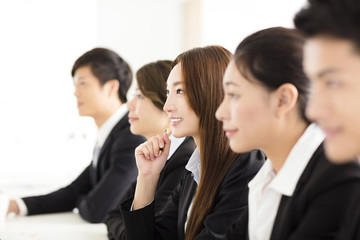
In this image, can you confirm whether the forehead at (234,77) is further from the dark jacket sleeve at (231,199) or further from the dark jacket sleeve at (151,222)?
the dark jacket sleeve at (151,222)

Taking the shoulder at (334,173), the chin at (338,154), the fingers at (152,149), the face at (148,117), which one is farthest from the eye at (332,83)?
the face at (148,117)

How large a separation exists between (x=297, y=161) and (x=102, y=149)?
184 centimetres

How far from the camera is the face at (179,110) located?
1583 mm

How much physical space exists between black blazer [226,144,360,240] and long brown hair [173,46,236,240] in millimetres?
440

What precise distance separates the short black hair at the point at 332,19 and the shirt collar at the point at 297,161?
332mm

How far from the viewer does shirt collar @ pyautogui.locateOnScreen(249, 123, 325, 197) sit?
1.11 metres

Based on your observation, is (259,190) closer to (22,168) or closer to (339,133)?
(339,133)

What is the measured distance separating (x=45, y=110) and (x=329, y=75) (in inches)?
186

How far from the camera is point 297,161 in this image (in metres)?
1.12

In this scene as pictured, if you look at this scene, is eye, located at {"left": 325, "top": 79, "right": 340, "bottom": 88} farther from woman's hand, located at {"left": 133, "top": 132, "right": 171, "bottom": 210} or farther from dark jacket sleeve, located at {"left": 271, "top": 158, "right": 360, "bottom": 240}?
woman's hand, located at {"left": 133, "top": 132, "right": 171, "bottom": 210}

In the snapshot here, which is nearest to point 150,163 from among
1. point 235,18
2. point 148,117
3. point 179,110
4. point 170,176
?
point 170,176

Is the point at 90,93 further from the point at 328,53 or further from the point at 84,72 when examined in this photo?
the point at 328,53

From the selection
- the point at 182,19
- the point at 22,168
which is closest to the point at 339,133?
the point at 22,168

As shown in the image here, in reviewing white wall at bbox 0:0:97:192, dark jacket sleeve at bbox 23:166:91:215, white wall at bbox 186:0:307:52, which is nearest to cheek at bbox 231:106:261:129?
dark jacket sleeve at bbox 23:166:91:215
